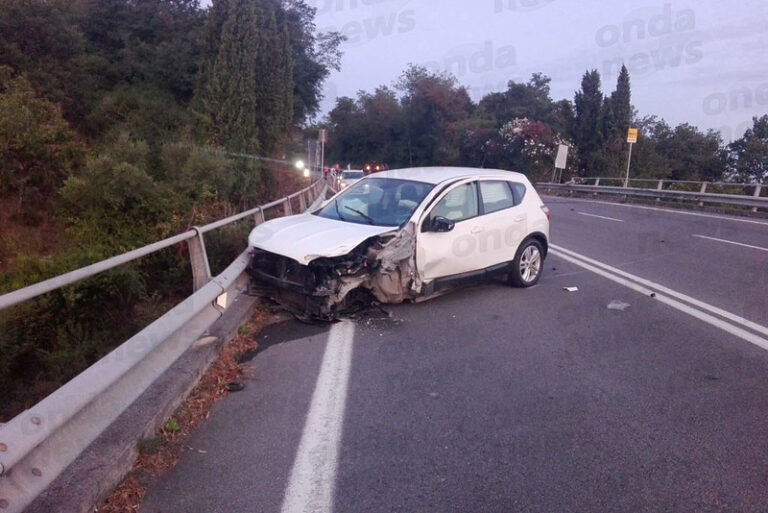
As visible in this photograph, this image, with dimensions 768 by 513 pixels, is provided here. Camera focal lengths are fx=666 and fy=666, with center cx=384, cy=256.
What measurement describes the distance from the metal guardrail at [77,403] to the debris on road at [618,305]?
206 inches

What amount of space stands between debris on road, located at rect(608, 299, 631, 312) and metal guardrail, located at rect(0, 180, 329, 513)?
5.23 metres

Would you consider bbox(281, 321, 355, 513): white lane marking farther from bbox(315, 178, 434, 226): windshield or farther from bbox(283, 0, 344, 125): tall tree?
bbox(283, 0, 344, 125): tall tree

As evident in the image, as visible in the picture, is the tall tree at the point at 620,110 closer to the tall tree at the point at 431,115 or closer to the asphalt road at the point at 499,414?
the tall tree at the point at 431,115

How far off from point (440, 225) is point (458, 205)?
0.78 m

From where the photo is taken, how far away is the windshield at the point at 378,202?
798 centimetres

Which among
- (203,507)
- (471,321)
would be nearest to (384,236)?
(471,321)

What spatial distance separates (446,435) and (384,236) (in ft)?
10.4

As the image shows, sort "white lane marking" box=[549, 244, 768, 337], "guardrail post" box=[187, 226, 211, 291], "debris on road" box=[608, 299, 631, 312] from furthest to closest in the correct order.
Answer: "debris on road" box=[608, 299, 631, 312], "white lane marking" box=[549, 244, 768, 337], "guardrail post" box=[187, 226, 211, 291]

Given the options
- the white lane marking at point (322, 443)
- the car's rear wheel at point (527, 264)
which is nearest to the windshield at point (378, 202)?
the car's rear wheel at point (527, 264)

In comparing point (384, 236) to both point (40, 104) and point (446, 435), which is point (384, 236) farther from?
point (40, 104)

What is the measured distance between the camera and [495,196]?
29.8ft

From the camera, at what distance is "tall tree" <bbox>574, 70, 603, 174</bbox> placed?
1746 inches

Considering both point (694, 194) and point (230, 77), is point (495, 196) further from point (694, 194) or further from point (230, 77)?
point (694, 194)

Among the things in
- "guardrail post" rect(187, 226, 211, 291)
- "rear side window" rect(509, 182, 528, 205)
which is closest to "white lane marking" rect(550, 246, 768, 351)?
"rear side window" rect(509, 182, 528, 205)
